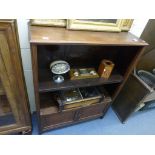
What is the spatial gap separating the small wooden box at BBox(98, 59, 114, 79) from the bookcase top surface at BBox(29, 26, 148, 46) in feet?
0.72

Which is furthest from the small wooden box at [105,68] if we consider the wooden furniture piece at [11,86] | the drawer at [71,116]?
the wooden furniture piece at [11,86]

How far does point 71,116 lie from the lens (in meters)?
1.35

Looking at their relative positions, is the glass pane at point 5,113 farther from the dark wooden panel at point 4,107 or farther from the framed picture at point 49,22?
the framed picture at point 49,22

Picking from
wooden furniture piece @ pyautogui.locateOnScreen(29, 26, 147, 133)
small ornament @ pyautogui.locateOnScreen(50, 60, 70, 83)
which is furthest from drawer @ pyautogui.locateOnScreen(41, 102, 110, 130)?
small ornament @ pyautogui.locateOnScreen(50, 60, 70, 83)

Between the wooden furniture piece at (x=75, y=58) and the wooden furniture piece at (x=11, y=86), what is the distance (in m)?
0.09

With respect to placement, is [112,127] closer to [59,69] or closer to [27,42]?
[59,69]

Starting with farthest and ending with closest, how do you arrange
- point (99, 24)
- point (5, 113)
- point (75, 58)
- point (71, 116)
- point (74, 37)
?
1. point (71, 116)
2. point (75, 58)
3. point (5, 113)
4. point (99, 24)
5. point (74, 37)

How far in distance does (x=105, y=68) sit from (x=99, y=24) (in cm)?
33

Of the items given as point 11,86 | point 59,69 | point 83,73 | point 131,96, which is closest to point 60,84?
point 59,69

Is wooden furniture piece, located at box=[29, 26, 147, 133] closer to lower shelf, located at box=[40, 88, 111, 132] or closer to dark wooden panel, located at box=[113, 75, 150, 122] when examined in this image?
lower shelf, located at box=[40, 88, 111, 132]

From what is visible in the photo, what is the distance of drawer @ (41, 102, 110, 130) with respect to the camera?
125 cm

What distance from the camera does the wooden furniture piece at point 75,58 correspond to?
2.73 feet
